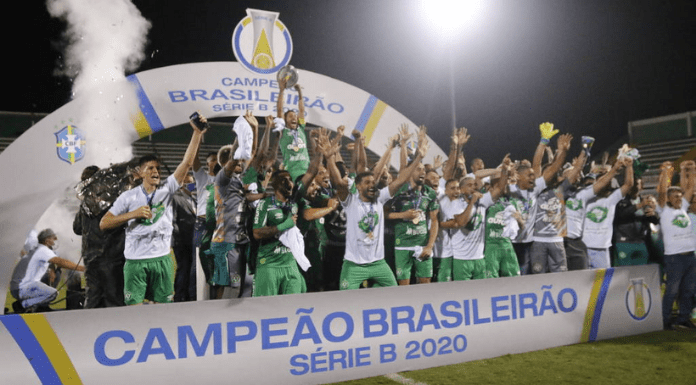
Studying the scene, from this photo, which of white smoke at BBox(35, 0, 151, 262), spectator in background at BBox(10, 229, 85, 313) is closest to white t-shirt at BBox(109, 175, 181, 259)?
spectator in background at BBox(10, 229, 85, 313)

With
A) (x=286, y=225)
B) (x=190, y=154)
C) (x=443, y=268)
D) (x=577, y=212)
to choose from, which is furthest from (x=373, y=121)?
(x=190, y=154)

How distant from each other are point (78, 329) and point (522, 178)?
4.90 meters

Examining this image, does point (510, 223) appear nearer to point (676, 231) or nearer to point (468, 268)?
point (468, 268)

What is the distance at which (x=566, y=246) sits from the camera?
257 inches

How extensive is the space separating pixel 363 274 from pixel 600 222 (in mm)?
3203

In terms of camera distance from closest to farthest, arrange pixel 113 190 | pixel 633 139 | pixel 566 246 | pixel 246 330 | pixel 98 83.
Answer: pixel 246 330 → pixel 113 190 → pixel 98 83 → pixel 566 246 → pixel 633 139

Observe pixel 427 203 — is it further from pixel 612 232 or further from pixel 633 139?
pixel 633 139

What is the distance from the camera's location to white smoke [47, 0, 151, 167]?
522 centimetres

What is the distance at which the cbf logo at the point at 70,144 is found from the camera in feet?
16.8

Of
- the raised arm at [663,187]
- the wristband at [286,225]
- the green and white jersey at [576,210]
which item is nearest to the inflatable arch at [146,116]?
the wristband at [286,225]

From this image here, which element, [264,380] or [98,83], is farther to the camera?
[98,83]

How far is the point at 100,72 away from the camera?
5316 millimetres

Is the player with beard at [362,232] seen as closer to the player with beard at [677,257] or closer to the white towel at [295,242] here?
the white towel at [295,242]

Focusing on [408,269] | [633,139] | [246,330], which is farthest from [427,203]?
[633,139]
